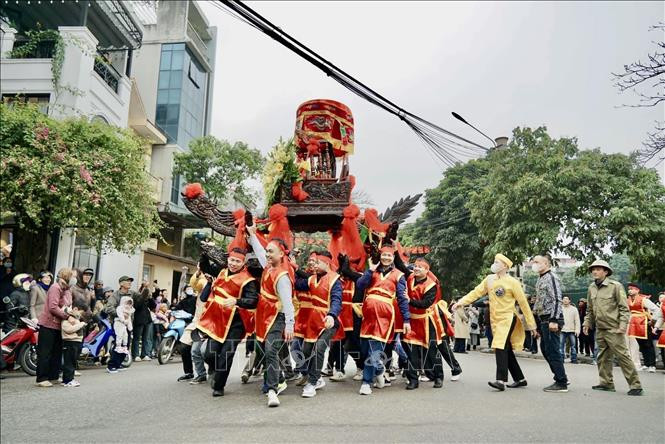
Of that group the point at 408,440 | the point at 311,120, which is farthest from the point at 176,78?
the point at 408,440

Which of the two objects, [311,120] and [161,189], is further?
[161,189]

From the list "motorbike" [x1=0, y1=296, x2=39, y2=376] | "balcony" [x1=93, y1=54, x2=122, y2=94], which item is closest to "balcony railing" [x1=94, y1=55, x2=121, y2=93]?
"balcony" [x1=93, y1=54, x2=122, y2=94]

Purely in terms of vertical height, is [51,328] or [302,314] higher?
[302,314]

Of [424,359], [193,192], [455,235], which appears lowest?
[424,359]

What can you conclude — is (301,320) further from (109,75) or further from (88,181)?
(109,75)

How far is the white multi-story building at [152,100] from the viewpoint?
11.0 m

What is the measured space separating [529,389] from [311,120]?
5384mm

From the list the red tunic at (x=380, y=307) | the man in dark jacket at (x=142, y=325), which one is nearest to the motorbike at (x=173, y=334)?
the man in dark jacket at (x=142, y=325)

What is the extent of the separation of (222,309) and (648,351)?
917 centimetres

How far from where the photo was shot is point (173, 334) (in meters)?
9.67

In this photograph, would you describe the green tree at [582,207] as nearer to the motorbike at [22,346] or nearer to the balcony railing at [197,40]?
the motorbike at [22,346]

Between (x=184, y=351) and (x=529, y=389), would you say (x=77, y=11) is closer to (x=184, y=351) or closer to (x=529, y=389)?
(x=184, y=351)

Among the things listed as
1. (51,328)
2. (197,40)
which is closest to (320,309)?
(51,328)

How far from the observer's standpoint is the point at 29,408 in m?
4.93
